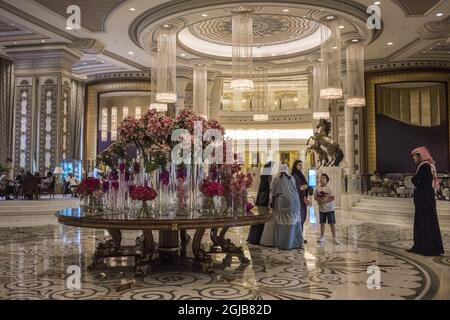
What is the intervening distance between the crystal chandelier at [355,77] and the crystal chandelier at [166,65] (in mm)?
4795

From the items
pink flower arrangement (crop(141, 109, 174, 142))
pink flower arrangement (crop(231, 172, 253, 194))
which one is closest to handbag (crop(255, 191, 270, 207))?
pink flower arrangement (crop(231, 172, 253, 194))

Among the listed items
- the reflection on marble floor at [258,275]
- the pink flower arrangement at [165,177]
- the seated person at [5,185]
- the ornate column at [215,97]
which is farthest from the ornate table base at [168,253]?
the ornate column at [215,97]

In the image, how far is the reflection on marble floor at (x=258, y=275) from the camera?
3713mm

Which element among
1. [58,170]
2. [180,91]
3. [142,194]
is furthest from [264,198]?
[180,91]

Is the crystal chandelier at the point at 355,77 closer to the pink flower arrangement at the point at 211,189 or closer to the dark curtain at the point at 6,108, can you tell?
the pink flower arrangement at the point at 211,189

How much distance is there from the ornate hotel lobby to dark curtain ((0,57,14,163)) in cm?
4

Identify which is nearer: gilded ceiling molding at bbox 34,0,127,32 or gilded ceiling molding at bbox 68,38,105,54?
gilded ceiling molding at bbox 34,0,127,32

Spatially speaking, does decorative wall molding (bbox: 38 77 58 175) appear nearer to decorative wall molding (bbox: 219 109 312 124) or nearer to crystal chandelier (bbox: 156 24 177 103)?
crystal chandelier (bbox: 156 24 177 103)

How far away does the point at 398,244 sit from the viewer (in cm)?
655

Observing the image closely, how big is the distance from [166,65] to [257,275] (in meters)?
8.20

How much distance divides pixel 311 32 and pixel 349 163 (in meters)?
4.88

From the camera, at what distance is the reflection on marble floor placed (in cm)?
371

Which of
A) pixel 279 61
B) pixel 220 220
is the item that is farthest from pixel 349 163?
pixel 220 220

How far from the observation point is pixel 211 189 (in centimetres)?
443
